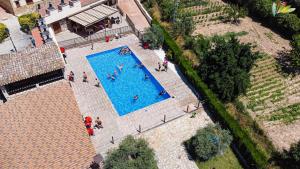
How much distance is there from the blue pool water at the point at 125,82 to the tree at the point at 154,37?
2470 millimetres

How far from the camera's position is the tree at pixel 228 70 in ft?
104

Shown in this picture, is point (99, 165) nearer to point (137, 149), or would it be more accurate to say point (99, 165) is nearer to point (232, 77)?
point (137, 149)

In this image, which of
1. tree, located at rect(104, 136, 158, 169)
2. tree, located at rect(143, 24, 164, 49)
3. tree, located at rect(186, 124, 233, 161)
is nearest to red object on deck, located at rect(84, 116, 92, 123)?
tree, located at rect(104, 136, 158, 169)

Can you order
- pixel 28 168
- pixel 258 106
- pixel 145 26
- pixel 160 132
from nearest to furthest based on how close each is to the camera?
pixel 28 168 < pixel 160 132 < pixel 258 106 < pixel 145 26

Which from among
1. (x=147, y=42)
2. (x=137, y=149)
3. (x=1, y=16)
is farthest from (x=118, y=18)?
(x=137, y=149)

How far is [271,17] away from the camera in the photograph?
4300 centimetres

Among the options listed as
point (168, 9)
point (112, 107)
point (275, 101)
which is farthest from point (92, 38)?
point (275, 101)

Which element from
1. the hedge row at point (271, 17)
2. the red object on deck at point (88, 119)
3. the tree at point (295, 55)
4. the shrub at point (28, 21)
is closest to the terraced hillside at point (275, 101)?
the tree at point (295, 55)

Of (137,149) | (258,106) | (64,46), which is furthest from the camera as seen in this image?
(64,46)

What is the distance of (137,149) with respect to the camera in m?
26.5

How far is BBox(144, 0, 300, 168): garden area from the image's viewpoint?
30.4 m

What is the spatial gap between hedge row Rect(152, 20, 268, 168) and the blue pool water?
337 cm

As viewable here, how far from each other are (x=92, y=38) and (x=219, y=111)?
60.9ft

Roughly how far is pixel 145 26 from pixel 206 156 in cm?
2099
